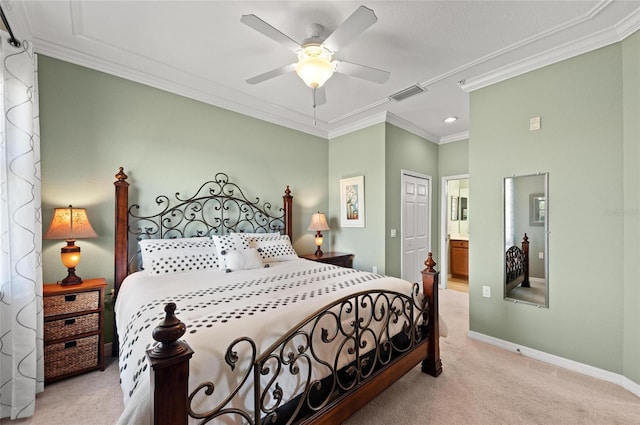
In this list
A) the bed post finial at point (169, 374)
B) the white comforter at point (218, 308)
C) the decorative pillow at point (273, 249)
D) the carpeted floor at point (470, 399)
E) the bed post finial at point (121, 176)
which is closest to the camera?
the bed post finial at point (169, 374)

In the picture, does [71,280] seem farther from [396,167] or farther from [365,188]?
[396,167]

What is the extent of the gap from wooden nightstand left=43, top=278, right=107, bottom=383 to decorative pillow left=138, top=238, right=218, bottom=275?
410 millimetres

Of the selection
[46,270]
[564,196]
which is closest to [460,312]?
[564,196]

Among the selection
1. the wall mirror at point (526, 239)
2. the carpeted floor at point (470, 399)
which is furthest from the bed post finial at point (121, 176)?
the wall mirror at point (526, 239)

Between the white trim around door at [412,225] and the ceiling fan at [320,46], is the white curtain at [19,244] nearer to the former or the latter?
the ceiling fan at [320,46]

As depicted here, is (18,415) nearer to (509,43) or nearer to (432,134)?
(509,43)

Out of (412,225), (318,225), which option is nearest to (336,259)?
(318,225)

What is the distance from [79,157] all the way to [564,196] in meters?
4.51

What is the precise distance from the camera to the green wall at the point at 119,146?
7.83 ft

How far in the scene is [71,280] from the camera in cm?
226

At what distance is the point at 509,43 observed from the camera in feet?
7.69

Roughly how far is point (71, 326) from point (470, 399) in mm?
3159

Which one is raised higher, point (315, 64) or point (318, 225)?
point (315, 64)

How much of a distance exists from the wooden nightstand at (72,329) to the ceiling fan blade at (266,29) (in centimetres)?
239
